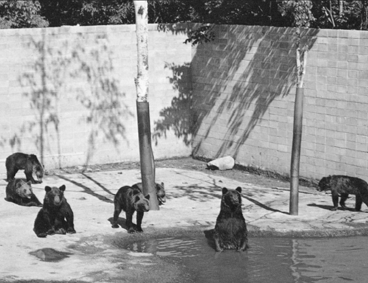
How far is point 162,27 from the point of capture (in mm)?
21484

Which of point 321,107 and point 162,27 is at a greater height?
point 162,27

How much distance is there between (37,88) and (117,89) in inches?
85.3

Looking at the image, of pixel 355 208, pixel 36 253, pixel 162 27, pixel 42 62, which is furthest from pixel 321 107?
pixel 36 253

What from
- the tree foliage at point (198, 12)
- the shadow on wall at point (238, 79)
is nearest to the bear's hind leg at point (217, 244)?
the shadow on wall at point (238, 79)

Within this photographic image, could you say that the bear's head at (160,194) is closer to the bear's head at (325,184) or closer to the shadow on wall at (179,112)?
the bear's head at (325,184)

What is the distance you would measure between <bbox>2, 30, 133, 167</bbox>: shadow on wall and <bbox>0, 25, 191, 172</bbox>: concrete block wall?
24 millimetres

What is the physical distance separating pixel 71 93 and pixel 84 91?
37 centimetres

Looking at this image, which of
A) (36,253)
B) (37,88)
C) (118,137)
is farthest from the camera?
(118,137)

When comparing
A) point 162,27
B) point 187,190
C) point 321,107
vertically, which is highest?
point 162,27

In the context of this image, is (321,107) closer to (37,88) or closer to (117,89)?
(117,89)

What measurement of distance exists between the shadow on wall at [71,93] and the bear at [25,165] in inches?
51.7

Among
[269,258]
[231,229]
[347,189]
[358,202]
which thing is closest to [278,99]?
[347,189]

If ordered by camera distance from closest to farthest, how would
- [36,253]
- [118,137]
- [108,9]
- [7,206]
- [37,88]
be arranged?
1. [36,253]
2. [7,206]
3. [37,88]
4. [118,137]
5. [108,9]

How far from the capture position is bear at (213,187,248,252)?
44.7 feet
